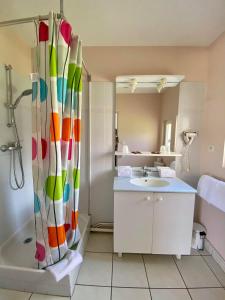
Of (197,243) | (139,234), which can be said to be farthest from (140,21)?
(197,243)

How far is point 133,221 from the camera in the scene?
65.7 inches

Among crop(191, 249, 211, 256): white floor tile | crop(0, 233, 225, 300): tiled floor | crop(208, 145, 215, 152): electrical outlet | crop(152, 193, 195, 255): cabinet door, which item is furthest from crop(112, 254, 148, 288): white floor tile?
crop(208, 145, 215, 152): electrical outlet

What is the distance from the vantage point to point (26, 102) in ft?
6.43

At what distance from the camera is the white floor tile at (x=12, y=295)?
132cm

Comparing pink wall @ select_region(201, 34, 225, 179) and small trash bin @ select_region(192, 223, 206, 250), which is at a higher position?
pink wall @ select_region(201, 34, 225, 179)

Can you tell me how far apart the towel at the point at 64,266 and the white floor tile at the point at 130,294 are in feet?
1.49

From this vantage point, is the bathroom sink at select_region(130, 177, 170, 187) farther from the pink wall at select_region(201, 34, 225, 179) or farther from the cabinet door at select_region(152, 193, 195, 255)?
the pink wall at select_region(201, 34, 225, 179)

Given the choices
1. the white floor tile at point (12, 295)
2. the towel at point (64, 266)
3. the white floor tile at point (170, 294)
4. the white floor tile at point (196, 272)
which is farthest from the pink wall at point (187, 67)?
the white floor tile at point (12, 295)

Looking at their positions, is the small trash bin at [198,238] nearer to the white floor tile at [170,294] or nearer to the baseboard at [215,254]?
the baseboard at [215,254]

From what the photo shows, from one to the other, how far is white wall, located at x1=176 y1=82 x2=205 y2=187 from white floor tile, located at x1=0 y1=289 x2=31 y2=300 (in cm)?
193

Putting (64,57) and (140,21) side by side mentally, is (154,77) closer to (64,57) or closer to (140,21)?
(140,21)

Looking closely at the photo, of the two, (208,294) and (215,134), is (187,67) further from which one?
(208,294)

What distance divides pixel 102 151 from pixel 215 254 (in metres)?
1.67

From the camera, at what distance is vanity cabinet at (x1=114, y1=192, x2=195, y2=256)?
5.36ft
